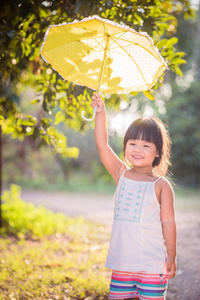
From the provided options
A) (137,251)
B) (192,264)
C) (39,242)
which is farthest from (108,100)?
(39,242)

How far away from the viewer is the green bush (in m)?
7.04

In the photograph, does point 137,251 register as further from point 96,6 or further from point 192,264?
point 192,264

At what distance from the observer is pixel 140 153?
7.66 feet

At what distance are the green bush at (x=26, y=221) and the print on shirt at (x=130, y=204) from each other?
16.0ft

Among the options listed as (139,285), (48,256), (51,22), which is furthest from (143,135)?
(48,256)

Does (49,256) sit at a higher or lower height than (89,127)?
lower

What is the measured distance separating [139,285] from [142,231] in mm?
357

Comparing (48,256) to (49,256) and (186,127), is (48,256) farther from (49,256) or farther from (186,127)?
(186,127)

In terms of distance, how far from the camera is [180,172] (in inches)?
715

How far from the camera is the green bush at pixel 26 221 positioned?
277 inches

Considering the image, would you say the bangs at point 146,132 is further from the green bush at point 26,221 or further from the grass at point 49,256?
the green bush at point 26,221

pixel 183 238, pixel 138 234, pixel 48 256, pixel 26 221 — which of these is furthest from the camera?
pixel 26 221

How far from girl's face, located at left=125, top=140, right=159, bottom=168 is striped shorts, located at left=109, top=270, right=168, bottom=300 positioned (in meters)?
0.74

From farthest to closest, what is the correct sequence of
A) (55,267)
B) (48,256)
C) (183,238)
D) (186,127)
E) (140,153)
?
1. (186,127)
2. (183,238)
3. (48,256)
4. (55,267)
5. (140,153)
